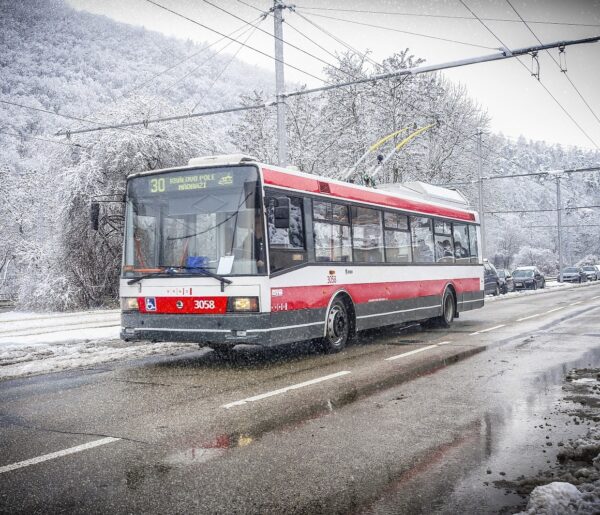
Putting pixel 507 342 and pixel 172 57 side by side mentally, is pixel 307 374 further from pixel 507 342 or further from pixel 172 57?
pixel 172 57

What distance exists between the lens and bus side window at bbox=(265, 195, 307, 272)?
9.16m

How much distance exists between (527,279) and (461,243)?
28.3 meters

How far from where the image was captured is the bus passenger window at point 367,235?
11719 mm

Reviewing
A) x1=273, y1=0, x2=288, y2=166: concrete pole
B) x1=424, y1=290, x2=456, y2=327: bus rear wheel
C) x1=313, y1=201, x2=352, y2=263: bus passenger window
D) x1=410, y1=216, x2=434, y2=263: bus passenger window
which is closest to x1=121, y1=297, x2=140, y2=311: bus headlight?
x1=313, y1=201, x2=352, y2=263: bus passenger window

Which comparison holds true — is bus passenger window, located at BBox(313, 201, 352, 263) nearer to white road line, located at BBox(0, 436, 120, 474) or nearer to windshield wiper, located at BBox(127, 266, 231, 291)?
windshield wiper, located at BBox(127, 266, 231, 291)

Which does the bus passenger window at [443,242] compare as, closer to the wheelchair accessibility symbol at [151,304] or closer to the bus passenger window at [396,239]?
the bus passenger window at [396,239]

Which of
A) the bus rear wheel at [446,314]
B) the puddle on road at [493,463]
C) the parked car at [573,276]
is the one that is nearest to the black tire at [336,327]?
the puddle on road at [493,463]

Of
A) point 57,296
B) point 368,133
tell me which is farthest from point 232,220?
point 368,133

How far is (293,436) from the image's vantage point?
5.31m

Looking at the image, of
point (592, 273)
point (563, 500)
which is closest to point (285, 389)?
point (563, 500)

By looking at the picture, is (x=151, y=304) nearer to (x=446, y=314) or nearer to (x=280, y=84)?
(x=446, y=314)

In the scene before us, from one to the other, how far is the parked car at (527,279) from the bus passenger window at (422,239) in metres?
30.3

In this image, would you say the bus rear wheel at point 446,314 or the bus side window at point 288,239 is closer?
the bus side window at point 288,239

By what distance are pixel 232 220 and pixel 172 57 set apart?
10897 centimetres
